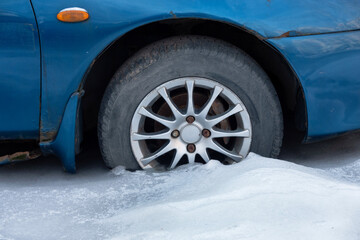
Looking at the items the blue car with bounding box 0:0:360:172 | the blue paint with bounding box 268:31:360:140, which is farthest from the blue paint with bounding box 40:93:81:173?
the blue paint with bounding box 268:31:360:140

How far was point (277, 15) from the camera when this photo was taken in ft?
8.26

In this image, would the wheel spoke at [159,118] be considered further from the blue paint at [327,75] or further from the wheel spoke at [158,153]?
the blue paint at [327,75]

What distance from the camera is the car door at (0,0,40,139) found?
240 centimetres

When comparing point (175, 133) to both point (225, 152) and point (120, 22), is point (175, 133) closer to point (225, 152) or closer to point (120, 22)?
point (225, 152)

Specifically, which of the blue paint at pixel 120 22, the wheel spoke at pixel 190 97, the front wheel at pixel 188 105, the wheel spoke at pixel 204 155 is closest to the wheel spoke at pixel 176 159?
the front wheel at pixel 188 105

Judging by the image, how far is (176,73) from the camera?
8.66 ft

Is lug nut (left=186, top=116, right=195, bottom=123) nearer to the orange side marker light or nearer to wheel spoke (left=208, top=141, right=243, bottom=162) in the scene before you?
wheel spoke (left=208, top=141, right=243, bottom=162)

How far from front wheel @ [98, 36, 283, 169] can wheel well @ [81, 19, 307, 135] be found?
14cm

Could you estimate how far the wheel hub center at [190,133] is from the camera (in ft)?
8.79

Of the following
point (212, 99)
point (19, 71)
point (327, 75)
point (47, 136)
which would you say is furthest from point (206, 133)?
point (19, 71)

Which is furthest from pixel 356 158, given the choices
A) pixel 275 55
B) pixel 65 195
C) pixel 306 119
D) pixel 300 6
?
pixel 65 195

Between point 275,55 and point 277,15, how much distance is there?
0.27m

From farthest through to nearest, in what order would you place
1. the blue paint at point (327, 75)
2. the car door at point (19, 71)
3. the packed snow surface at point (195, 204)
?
the blue paint at point (327, 75), the car door at point (19, 71), the packed snow surface at point (195, 204)

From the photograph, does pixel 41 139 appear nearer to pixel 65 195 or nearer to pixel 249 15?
pixel 65 195
